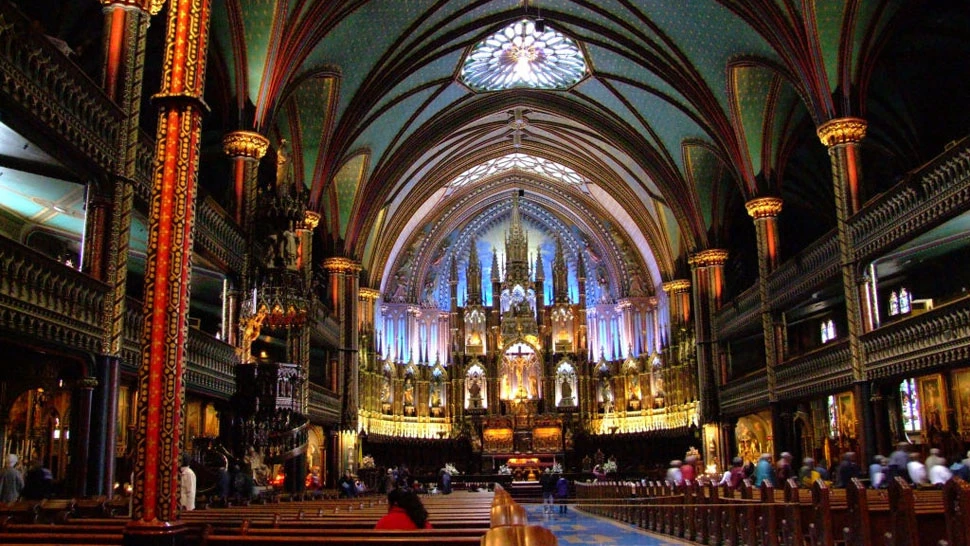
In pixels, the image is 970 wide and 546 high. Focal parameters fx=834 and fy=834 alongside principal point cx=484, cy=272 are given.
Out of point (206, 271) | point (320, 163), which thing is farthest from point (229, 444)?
point (320, 163)

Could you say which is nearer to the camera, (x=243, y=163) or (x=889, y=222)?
(x=889, y=222)

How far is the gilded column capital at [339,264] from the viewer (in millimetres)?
27828

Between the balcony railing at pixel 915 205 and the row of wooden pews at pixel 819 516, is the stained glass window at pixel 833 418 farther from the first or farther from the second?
the row of wooden pews at pixel 819 516

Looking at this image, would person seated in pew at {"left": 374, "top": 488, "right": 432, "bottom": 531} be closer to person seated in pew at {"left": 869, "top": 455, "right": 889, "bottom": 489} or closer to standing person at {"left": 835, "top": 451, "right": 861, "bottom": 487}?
standing person at {"left": 835, "top": 451, "right": 861, "bottom": 487}

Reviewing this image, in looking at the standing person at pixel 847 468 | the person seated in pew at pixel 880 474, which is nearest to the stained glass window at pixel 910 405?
the person seated in pew at pixel 880 474

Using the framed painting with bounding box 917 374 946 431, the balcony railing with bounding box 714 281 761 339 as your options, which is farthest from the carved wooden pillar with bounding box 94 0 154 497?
the framed painting with bounding box 917 374 946 431

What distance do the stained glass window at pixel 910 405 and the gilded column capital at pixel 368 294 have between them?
1880 cm

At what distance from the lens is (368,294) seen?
3247 centimetres

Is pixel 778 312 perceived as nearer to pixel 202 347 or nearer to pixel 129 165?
pixel 202 347

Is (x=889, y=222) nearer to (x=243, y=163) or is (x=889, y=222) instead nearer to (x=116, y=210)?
(x=243, y=163)

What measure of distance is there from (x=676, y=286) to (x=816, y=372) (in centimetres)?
1266

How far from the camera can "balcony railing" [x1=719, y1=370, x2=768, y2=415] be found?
23.1m

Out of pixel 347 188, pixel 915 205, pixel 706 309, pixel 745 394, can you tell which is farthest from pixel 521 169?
pixel 915 205

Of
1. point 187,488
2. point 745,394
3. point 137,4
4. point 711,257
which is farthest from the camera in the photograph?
Answer: point 711,257
